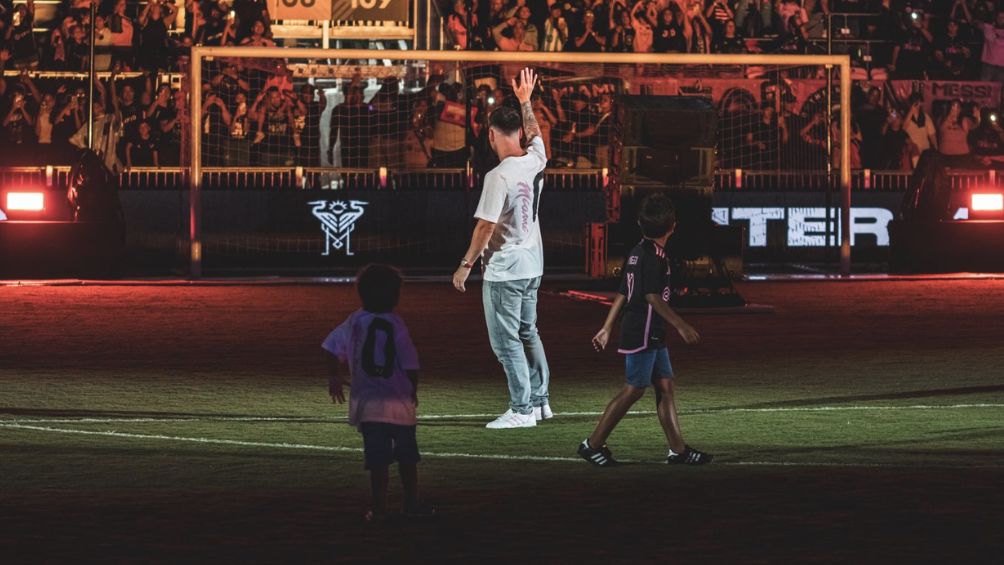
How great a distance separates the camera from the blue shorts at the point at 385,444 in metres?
7.83

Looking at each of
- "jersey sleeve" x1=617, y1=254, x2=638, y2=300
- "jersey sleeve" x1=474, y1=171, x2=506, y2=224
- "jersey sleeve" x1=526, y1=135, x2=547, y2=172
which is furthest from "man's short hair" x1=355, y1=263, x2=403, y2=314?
"jersey sleeve" x1=526, y1=135, x2=547, y2=172

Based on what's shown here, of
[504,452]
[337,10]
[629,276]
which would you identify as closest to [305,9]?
[337,10]

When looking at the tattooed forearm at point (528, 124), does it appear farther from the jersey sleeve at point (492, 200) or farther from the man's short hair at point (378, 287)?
the man's short hair at point (378, 287)

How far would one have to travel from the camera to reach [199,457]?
992 centimetres

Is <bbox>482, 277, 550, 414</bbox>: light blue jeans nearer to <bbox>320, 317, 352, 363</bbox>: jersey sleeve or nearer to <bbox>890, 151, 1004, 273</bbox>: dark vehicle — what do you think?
<bbox>320, 317, 352, 363</bbox>: jersey sleeve

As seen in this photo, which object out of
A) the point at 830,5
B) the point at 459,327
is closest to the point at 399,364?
the point at 459,327

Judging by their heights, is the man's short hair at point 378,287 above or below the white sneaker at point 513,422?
above

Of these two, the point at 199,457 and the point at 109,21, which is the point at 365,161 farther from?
the point at 199,457

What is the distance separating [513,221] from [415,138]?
57.6ft

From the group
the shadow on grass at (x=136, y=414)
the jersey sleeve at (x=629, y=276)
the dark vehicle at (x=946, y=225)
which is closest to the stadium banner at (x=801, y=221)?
the dark vehicle at (x=946, y=225)

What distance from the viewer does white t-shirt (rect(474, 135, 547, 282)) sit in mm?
10906

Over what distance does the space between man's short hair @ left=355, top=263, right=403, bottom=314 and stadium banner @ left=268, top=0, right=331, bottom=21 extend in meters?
21.2

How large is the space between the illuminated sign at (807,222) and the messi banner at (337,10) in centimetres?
617

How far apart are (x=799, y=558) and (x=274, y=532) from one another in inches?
85.4
